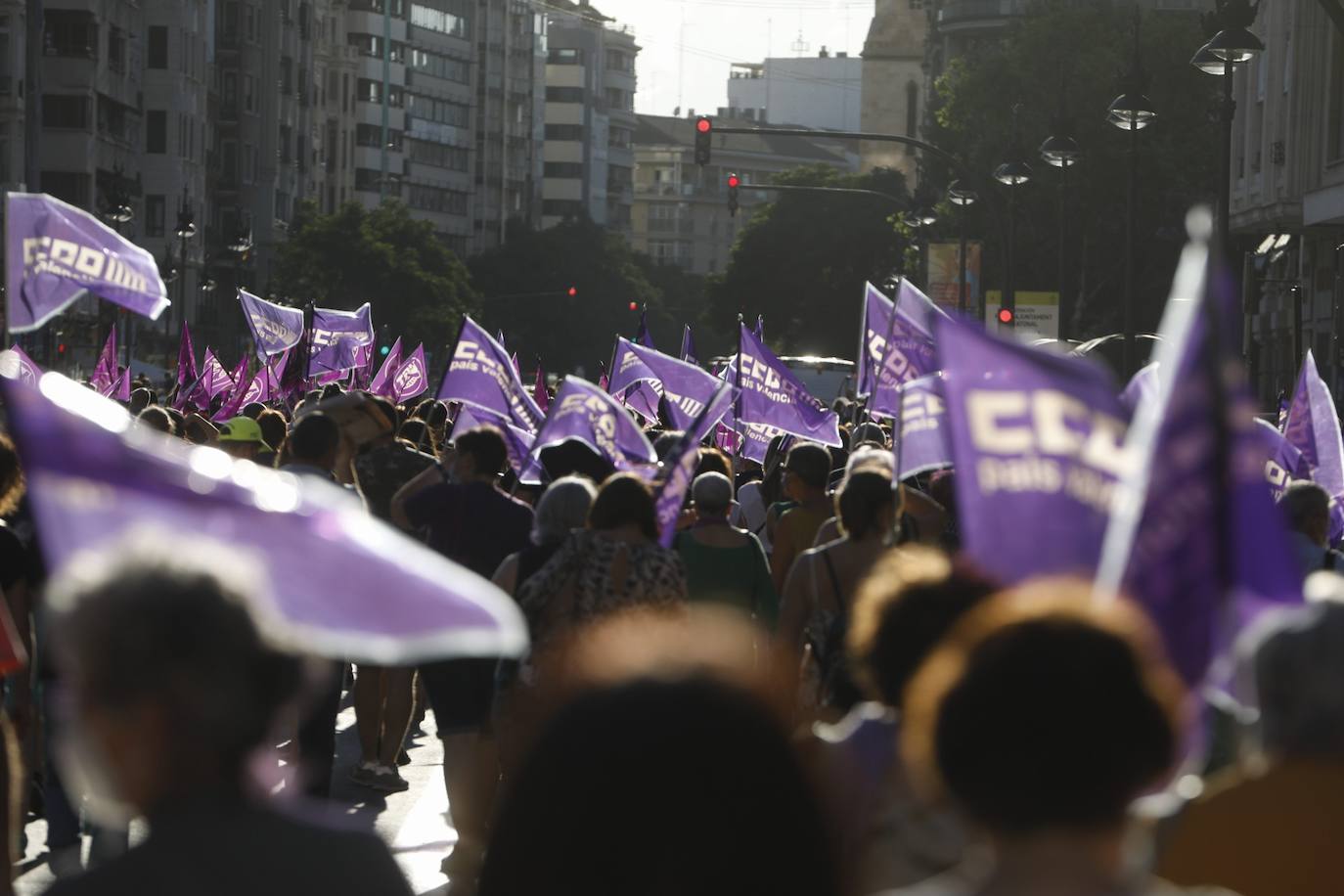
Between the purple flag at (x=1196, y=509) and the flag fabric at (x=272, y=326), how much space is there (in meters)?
21.4

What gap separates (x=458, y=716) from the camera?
9875mm

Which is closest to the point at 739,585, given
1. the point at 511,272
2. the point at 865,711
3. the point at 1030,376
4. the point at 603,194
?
the point at 865,711

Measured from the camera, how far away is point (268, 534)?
149 inches

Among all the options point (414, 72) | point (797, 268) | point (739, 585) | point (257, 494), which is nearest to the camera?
point (257, 494)

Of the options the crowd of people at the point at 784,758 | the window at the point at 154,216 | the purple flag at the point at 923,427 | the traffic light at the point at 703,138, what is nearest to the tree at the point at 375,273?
the window at the point at 154,216

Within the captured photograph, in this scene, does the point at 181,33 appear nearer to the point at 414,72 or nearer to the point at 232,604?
the point at 414,72

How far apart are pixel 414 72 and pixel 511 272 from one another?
24.4 meters

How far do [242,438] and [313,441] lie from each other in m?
3.44

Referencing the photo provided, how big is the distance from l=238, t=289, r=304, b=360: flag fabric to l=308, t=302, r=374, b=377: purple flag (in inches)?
93.9

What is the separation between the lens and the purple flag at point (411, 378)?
1137 inches

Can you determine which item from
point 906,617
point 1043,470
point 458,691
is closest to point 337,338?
point 458,691

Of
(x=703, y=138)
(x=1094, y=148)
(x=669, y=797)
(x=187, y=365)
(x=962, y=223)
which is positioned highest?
(x=1094, y=148)

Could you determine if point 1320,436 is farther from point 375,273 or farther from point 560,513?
point 375,273

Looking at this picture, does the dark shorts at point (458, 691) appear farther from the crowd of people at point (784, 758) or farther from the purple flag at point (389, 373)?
the purple flag at point (389, 373)
